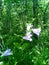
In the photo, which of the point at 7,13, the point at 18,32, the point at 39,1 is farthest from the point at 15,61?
the point at 39,1

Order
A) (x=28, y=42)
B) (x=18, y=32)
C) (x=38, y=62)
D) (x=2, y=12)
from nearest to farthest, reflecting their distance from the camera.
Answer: (x=38, y=62) → (x=28, y=42) → (x=18, y=32) → (x=2, y=12)

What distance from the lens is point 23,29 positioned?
143cm

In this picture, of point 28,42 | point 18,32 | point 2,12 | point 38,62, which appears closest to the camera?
point 38,62

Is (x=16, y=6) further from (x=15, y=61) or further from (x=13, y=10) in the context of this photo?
(x=15, y=61)

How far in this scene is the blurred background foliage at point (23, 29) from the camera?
122cm

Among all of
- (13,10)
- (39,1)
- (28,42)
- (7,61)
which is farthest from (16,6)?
(7,61)

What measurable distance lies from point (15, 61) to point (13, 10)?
0.46 meters

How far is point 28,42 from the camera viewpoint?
→ 1.30 m

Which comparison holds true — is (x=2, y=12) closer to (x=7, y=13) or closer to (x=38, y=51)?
(x=7, y=13)

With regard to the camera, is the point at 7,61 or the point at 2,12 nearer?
the point at 7,61

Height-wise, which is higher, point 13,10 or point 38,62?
point 13,10

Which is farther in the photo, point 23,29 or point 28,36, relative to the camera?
point 23,29

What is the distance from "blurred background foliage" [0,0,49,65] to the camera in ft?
3.99

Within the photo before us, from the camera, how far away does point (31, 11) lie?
1607 millimetres
